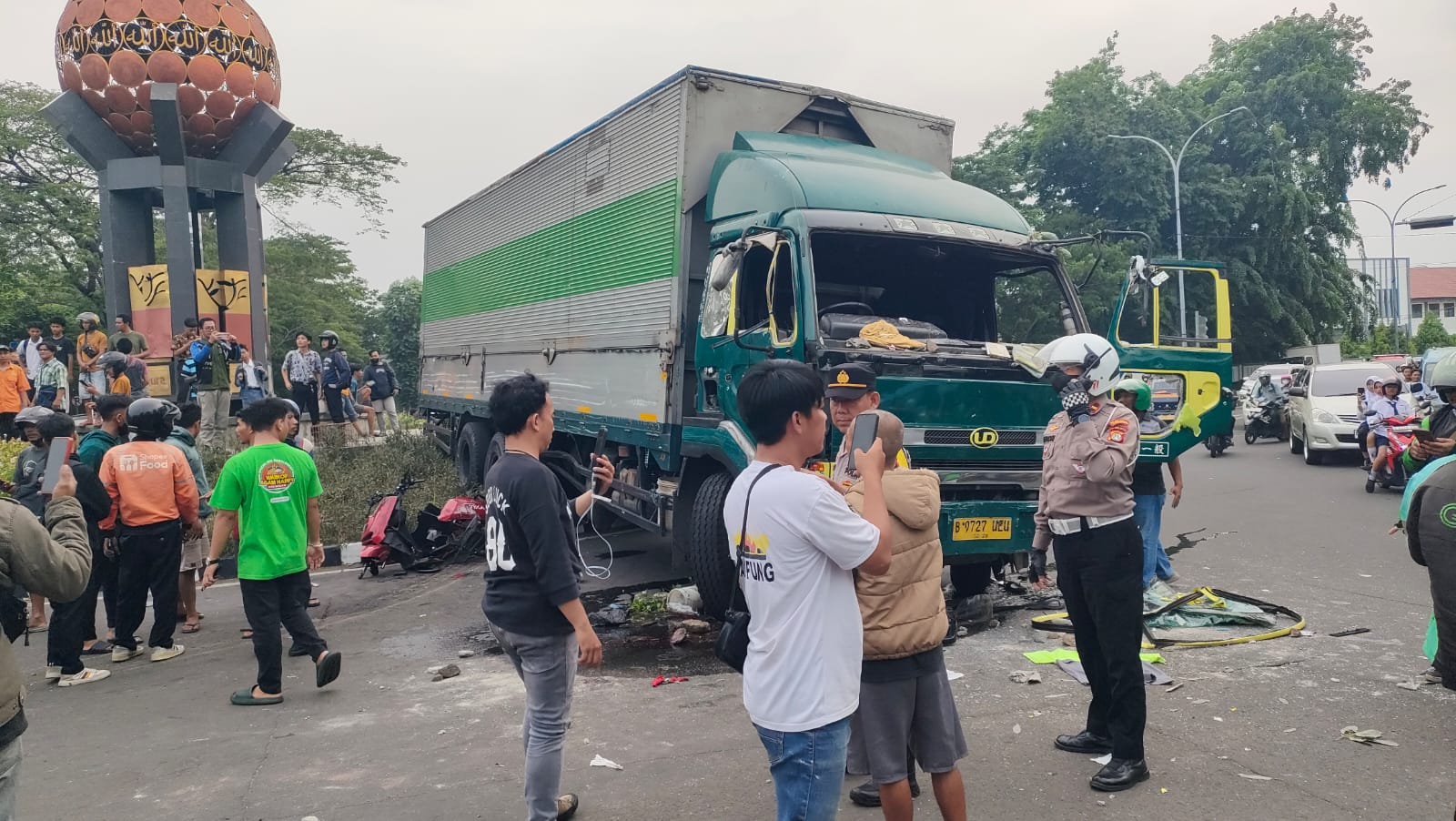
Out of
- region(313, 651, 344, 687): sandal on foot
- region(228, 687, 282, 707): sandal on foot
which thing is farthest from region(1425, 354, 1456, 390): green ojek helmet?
region(228, 687, 282, 707): sandal on foot

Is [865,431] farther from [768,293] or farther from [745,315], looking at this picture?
[745,315]

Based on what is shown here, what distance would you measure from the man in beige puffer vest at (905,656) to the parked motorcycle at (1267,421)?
63.4 ft

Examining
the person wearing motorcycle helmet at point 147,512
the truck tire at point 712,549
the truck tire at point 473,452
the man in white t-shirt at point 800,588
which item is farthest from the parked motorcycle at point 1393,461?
the person wearing motorcycle helmet at point 147,512

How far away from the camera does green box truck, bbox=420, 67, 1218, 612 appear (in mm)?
5871

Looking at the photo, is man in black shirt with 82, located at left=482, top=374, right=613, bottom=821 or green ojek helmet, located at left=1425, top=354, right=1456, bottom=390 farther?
green ojek helmet, located at left=1425, top=354, right=1456, bottom=390

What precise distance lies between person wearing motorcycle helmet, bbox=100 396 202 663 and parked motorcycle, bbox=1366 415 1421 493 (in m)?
12.3

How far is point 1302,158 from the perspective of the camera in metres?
31.9

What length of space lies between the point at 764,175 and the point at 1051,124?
25392 millimetres

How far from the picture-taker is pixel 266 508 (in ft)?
17.6

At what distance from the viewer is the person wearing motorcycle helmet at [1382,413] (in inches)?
464

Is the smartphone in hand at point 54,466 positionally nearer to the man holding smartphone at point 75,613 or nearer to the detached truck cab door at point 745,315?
the man holding smartphone at point 75,613

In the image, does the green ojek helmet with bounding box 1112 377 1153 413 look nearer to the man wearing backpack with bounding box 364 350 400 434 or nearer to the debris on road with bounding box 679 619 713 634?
the debris on road with bounding box 679 619 713 634

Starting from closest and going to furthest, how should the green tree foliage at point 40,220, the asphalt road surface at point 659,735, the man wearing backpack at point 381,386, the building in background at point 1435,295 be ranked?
the asphalt road surface at point 659,735, the man wearing backpack at point 381,386, the green tree foliage at point 40,220, the building in background at point 1435,295

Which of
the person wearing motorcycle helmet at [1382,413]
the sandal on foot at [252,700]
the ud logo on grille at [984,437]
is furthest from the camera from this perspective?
the person wearing motorcycle helmet at [1382,413]
